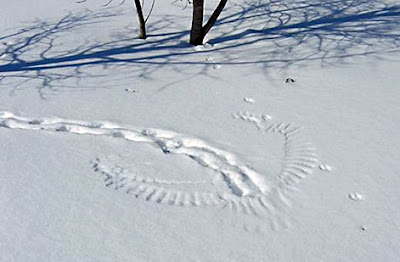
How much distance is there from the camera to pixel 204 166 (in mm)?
2570

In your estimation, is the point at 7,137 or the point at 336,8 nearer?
the point at 7,137

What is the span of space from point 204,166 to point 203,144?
0.75ft

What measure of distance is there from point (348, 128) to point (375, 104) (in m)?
0.47

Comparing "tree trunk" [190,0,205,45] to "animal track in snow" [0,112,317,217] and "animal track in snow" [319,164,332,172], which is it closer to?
"animal track in snow" [0,112,317,217]

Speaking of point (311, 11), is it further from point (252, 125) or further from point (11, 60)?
point (11, 60)

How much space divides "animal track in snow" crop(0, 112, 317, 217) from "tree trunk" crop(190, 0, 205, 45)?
1.64 metres

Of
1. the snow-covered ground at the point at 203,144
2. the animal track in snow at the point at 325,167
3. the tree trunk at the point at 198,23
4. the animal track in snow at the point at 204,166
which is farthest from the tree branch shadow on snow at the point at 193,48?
the animal track in snow at the point at 325,167

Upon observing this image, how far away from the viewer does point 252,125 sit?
2.95 m

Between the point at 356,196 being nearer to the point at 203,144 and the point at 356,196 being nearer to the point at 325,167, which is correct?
the point at 325,167

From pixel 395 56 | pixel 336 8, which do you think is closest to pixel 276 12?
pixel 336 8

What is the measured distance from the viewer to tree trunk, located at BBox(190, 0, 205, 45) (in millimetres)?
4273

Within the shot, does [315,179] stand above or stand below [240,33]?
below

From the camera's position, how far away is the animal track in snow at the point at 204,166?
2283 mm

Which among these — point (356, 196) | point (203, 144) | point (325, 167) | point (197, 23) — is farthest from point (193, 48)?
point (356, 196)
